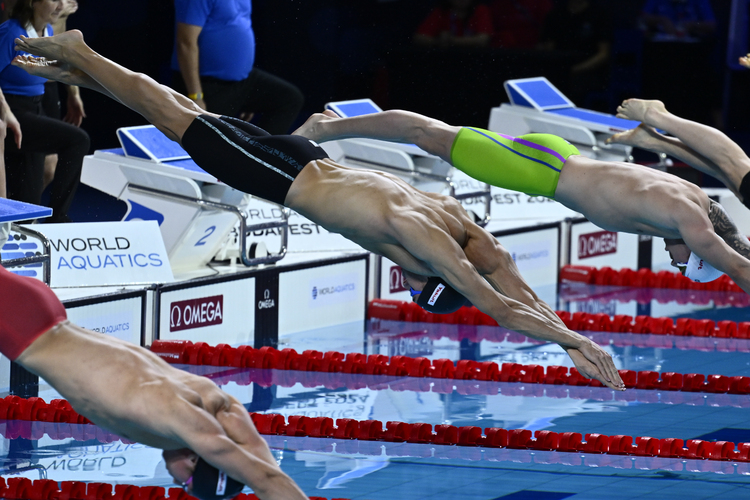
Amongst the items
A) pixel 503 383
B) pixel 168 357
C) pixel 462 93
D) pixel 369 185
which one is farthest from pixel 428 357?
pixel 462 93

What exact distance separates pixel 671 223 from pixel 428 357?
2436 mm

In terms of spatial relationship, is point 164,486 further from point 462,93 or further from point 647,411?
point 462,93

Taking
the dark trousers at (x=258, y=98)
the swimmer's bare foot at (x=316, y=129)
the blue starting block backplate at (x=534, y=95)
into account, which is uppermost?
the blue starting block backplate at (x=534, y=95)

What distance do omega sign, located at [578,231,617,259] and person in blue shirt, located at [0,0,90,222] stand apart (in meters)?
4.60

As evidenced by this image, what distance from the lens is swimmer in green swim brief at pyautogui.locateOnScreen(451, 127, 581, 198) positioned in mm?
5438

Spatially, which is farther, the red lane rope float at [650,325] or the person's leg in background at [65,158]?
the red lane rope float at [650,325]

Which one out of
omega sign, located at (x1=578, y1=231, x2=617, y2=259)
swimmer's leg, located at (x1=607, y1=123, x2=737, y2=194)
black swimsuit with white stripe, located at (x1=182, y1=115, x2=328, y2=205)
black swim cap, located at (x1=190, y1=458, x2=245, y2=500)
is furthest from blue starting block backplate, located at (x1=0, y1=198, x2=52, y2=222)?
omega sign, located at (x1=578, y1=231, x2=617, y2=259)

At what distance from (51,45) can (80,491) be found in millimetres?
1859

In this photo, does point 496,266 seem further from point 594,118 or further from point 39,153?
point 594,118

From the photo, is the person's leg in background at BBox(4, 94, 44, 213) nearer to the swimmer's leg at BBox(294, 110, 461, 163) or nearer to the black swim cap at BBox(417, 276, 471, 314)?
the swimmer's leg at BBox(294, 110, 461, 163)

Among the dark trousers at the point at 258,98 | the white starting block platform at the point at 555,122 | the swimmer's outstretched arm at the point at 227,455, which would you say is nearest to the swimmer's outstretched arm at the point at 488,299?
the swimmer's outstretched arm at the point at 227,455

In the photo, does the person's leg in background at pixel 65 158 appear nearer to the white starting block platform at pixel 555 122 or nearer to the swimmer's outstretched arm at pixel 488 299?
the swimmer's outstretched arm at pixel 488 299

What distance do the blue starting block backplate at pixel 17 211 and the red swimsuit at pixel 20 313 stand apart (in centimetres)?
192

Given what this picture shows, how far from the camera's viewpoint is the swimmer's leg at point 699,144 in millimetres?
5762
